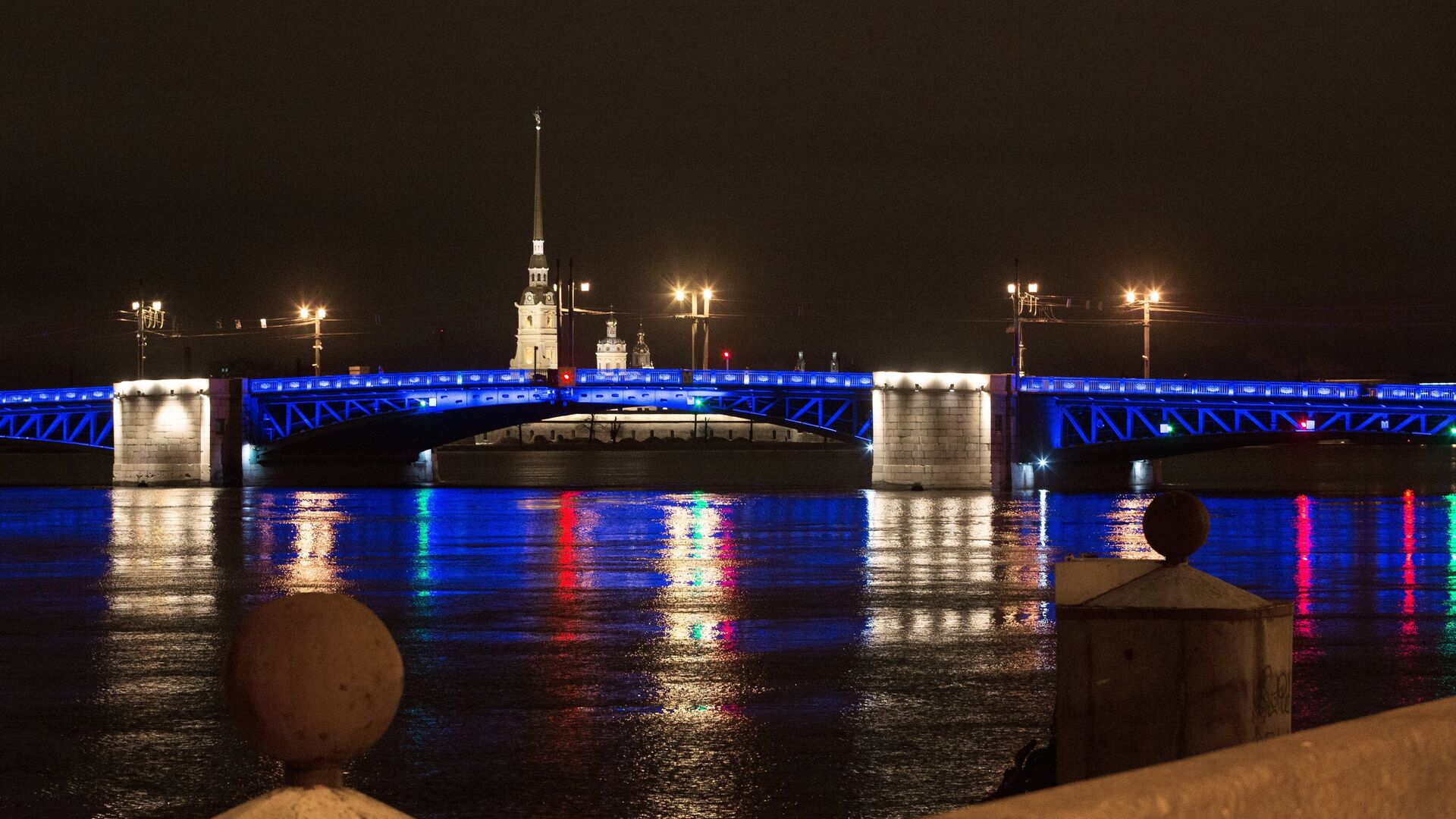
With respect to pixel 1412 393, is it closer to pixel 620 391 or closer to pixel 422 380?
pixel 620 391

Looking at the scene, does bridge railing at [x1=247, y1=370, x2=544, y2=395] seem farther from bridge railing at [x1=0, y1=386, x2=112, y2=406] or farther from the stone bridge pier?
bridge railing at [x1=0, y1=386, x2=112, y2=406]

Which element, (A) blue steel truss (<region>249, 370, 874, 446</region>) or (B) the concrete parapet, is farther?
(A) blue steel truss (<region>249, 370, 874, 446</region>)

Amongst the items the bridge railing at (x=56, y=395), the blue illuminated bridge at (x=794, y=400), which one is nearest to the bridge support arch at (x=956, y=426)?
the blue illuminated bridge at (x=794, y=400)

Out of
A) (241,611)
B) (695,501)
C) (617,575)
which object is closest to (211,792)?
(241,611)

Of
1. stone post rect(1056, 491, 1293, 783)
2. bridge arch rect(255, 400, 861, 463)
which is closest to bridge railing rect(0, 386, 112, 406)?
bridge arch rect(255, 400, 861, 463)

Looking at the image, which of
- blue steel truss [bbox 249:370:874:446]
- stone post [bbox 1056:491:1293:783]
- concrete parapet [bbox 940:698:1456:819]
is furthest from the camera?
blue steel truss [bbox 249:370:874:446]

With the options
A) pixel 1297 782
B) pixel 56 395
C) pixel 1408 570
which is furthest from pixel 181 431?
pixel 1297 782

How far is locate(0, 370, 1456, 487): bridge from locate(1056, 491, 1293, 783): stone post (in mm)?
79469

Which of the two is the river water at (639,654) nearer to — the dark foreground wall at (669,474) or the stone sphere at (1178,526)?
the stone sphere at (1178,526)

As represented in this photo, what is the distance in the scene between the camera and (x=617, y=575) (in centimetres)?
3209

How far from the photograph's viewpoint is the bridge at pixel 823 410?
3337 inches

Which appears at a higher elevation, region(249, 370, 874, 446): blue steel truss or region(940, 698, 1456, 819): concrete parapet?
region(249, 370, 874, 446): blue steel truss

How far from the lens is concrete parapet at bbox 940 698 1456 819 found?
3590 millimetres

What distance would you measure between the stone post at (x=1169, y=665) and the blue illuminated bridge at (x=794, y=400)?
7948 cm
